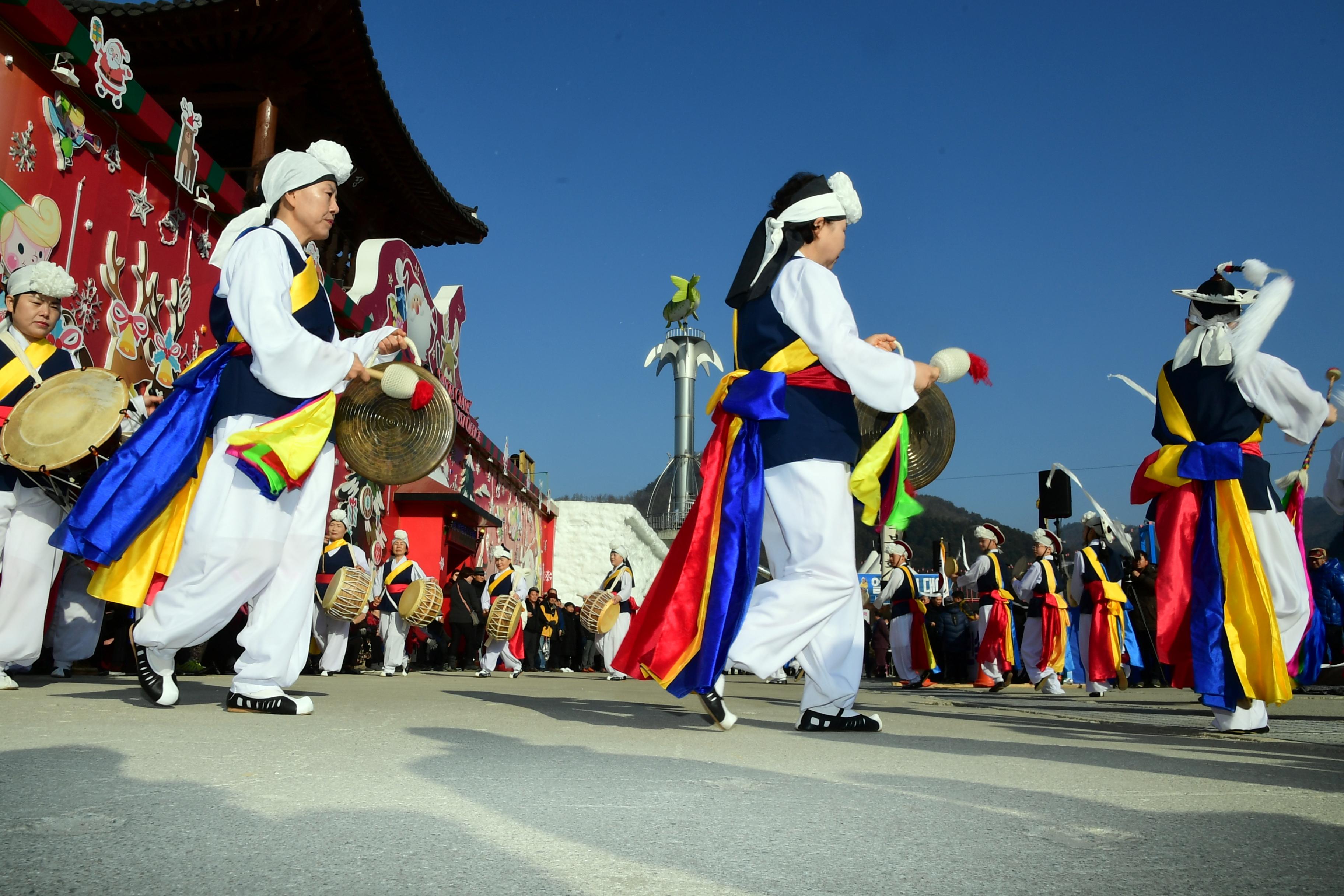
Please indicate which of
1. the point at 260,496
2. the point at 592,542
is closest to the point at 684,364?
the point at 592,542

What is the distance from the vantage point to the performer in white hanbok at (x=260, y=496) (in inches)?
139

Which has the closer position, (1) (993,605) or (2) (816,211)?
(2) (816,211)

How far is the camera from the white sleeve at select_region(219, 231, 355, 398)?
3562mm

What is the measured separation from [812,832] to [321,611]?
903 cm

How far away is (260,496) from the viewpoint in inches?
143

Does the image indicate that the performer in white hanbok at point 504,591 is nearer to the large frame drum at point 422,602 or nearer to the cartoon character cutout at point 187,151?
the large frame drum at point 422,602

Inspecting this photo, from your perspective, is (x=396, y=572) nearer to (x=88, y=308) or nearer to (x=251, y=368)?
(x=88, y=308)

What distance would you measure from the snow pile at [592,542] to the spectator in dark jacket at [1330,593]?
22054 mm

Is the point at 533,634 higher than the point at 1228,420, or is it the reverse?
the point at 1228,420

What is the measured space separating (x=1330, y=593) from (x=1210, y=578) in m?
7.65

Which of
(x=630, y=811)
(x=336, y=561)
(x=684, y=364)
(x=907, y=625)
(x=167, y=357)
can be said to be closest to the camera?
(x=630, y=811)

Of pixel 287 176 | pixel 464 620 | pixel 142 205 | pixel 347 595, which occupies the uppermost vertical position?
pixel 142 205

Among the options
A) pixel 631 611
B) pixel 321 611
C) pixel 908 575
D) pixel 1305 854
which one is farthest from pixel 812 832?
pixel 631 611

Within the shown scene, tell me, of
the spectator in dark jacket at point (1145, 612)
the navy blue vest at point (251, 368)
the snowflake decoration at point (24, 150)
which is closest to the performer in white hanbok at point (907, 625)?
the spectator in dark jacket at point (1145, 612)
